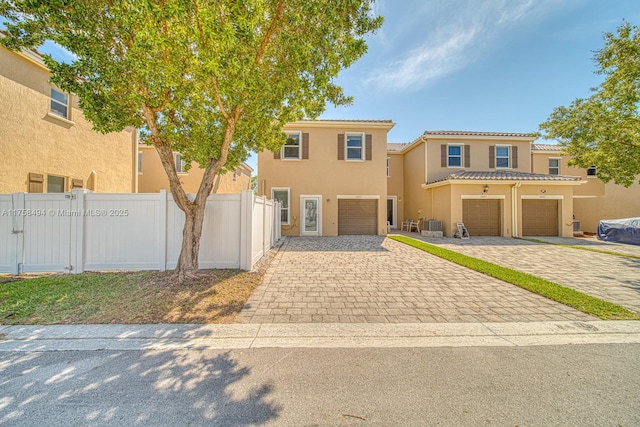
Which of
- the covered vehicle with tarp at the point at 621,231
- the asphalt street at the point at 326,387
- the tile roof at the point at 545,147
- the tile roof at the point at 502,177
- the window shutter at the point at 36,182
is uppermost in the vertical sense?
the tile roof at the point at 545,147

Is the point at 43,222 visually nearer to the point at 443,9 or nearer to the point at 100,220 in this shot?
the point at 100,220

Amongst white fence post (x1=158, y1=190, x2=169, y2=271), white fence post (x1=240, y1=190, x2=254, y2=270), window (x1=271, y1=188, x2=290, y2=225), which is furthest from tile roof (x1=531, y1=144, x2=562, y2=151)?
white fence post (x1=158, y1=190, x2=169, y2=271)

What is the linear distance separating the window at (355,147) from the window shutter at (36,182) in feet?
40.7

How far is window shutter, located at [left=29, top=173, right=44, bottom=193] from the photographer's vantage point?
7805 millimetres

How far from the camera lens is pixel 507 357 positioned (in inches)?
116

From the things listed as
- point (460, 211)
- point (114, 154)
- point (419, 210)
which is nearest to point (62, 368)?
point (114, 154)

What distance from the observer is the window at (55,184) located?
334 inches

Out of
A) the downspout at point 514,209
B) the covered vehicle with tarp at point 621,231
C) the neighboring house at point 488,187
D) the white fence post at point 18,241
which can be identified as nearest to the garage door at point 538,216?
the neighboring house at point 488,187

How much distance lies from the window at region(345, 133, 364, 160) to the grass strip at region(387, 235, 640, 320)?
823cm

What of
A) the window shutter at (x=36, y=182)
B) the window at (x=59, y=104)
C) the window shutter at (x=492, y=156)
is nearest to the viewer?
the window shutter at (x=36, y=182)

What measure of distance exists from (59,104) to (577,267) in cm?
1718

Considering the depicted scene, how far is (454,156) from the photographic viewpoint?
16031mm

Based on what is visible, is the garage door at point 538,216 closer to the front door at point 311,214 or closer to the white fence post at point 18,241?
the front door at point 311,214

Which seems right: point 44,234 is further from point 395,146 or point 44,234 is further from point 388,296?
point 395,146
